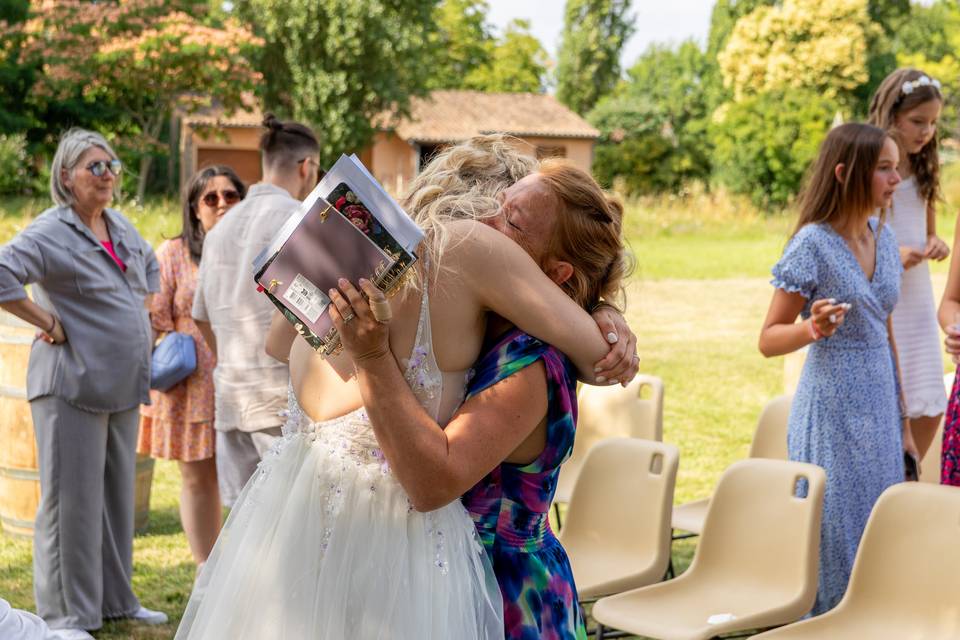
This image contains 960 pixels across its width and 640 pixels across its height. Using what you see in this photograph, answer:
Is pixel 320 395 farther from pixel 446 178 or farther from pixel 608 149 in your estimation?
pixel 608 149

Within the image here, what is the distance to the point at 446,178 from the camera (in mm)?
2166

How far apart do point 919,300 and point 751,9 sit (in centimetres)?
4214

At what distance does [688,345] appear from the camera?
13.9 meters

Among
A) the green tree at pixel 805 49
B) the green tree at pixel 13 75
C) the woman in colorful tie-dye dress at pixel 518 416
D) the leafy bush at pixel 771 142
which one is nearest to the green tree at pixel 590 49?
the green tree at pixel 805 49

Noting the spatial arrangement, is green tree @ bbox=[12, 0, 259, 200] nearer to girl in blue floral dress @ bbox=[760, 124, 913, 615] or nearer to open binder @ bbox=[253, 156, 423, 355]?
girl in blue floral dress @ bbox=[760, 124, 913, 615]

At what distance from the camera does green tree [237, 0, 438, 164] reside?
27750mm

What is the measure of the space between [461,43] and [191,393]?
42112 millimetres

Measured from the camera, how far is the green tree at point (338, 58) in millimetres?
27750

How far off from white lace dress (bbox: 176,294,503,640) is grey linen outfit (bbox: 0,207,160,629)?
2687 mm

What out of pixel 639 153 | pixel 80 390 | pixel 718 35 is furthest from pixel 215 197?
pixel 718 35

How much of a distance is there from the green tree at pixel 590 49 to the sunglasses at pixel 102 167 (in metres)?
46.7

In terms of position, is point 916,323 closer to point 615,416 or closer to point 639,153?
point 615,416

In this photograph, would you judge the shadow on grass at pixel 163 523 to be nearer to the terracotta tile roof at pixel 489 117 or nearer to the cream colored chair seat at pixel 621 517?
the cream colored chair seat at pixel 621 517

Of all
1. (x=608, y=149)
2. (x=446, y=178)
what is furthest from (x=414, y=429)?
(x=608, y=149)
